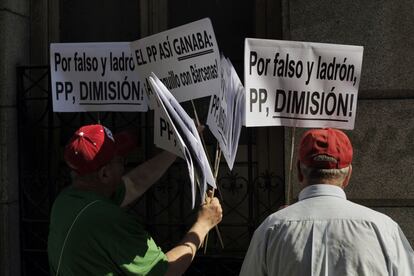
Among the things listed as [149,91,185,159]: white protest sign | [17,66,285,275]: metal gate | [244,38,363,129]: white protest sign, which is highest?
[244,38,363,129]: white protest sign

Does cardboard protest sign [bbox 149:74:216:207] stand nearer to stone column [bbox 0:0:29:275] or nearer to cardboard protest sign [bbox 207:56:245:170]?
cardboard protest sign [bbox 207:56:245:170]

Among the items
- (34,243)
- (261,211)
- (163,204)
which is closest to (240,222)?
(261,211)

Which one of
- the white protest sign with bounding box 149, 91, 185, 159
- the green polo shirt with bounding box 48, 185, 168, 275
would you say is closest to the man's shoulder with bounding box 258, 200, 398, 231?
the green polo shirt with bounding box 48, 185, 168, 275

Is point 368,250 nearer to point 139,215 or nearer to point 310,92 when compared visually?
point 310,92

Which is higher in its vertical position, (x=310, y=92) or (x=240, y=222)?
(x=310, y=92)

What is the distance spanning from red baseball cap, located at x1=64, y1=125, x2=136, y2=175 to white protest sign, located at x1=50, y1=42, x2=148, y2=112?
1.68 m

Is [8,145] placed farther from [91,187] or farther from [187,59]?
[91,187]


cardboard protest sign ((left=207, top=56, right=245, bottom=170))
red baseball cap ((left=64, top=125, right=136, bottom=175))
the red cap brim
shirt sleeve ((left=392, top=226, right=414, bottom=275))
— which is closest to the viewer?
shirt sleeve ((left=392, top=226, right=414, bottom=275))

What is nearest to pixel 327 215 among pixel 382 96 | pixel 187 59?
pixel 187 59

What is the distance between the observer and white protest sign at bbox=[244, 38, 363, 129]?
4605 mm

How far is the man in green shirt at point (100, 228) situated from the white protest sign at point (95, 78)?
156 cm

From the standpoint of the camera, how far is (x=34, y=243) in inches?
250

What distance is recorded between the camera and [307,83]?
15.3 feet

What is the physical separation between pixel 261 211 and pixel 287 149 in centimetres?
73
